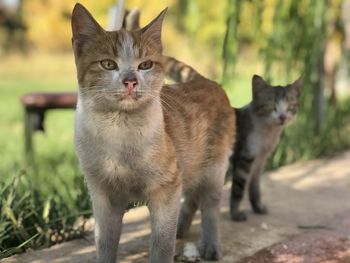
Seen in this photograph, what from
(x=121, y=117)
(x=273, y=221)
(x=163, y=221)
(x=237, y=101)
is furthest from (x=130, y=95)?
(x=237, y=101)

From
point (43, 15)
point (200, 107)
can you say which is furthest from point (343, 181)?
point (43, 15)

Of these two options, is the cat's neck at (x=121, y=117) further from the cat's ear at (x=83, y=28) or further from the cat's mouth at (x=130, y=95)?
the cat's ear at (x=83, y=28)

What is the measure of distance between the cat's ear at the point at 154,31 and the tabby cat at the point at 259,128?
120 cm

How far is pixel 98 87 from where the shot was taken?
230 cm

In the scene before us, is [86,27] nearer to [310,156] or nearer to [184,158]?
[184,158]

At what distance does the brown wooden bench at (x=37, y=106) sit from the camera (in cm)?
533

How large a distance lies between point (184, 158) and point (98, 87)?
69 cm

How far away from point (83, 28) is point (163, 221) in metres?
0.95

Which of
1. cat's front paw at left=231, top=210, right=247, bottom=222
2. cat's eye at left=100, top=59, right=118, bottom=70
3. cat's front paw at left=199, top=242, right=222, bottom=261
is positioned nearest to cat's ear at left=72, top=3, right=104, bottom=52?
cat's eye at left=100, top=59, right=118, bottom=70

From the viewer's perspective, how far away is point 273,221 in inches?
143

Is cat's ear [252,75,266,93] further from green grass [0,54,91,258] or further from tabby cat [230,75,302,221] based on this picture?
green grass [0,54,91,258]

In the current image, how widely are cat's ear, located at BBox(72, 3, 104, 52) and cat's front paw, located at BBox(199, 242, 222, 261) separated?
49.9 inches

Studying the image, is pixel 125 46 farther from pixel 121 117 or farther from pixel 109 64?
pixel 121 117

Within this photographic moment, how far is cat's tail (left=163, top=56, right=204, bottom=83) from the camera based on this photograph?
10.9 feet
